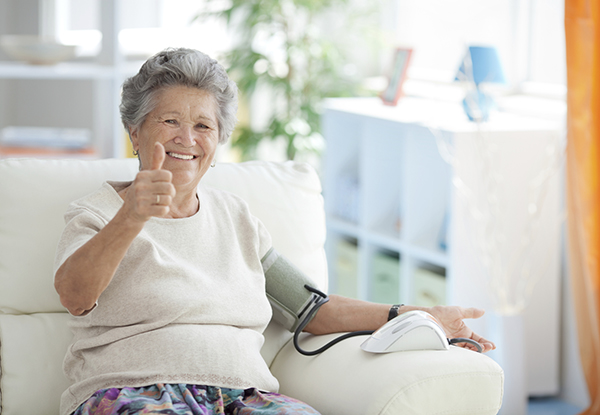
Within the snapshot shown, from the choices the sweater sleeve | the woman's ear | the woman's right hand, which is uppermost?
the woman's ear

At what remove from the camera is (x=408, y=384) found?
4.78ft

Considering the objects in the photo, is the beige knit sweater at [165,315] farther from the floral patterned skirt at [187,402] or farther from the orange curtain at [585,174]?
the orange curtain at [585,174]

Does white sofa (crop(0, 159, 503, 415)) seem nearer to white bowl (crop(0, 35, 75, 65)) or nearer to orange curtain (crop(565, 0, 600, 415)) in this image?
orange curtain (crop(565, 0, 600, 415))

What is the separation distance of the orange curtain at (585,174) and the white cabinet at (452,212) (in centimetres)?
15

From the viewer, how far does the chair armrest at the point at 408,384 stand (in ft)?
4.78

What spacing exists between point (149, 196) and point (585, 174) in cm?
173

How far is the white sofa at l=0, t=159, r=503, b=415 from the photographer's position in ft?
4.87

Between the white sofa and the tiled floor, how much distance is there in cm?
134

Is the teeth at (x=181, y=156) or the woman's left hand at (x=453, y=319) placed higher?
the teeth at (x=181, y=156)

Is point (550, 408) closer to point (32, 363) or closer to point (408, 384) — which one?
point (408, 384)

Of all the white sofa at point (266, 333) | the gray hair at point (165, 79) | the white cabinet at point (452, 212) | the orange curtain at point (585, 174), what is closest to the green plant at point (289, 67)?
the white cabinet at point (452, 212)

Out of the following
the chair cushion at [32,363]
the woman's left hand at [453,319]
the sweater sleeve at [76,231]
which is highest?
the sweater sleeve at [76,231]

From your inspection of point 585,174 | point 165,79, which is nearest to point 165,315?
point 165,79

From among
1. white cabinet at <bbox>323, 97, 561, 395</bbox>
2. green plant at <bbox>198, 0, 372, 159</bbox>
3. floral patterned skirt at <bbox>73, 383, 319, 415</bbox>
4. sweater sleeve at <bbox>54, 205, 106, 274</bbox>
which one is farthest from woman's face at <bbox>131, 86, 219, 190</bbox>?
green plant at <bbox>198, 0, 372, 159</bbox>
